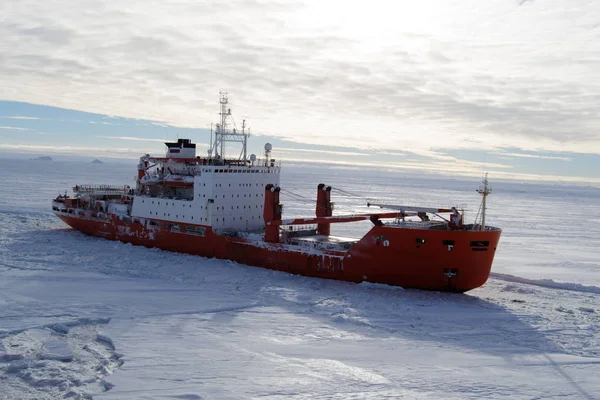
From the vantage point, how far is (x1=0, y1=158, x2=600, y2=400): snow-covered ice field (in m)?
9.02

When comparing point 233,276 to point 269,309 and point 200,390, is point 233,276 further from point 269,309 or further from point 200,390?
point 200,390

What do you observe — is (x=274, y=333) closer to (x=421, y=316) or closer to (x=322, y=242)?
(x=421, y=316)

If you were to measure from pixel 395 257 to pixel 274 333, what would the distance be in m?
5.65

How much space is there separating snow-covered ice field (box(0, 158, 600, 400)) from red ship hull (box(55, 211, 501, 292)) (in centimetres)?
44

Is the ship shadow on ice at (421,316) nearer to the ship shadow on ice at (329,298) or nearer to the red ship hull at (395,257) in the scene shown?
the ship shadow on ice at (329,298)

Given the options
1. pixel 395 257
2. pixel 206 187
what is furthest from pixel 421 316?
pixel 206 187

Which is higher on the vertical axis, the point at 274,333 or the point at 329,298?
the point at 329,298

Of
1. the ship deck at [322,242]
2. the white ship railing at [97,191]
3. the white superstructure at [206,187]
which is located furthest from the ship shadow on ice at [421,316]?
the white ship railing at [97,191]

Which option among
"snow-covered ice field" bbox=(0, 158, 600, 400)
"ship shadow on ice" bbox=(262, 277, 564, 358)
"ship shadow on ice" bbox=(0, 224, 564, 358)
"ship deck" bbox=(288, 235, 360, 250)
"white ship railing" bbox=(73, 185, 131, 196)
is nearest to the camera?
"snow-covered ice field" bbox=(0, 158, 600, 400)

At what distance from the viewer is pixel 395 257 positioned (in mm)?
16078

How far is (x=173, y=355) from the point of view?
1014cm

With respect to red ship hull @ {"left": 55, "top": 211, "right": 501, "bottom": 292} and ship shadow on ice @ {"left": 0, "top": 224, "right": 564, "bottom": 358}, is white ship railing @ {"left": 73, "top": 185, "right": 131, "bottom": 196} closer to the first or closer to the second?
ship shadow on ice @ {"left": 0, "top": 224, "right": 564, "bottom": 358}

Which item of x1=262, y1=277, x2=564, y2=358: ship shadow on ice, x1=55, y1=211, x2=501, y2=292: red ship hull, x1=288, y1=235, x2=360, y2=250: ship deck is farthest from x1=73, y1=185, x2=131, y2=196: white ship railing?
x1=262, y1=277, x2=564, y2=358: ship shadow on ice

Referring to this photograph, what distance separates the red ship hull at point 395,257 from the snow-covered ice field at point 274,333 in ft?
1.44
